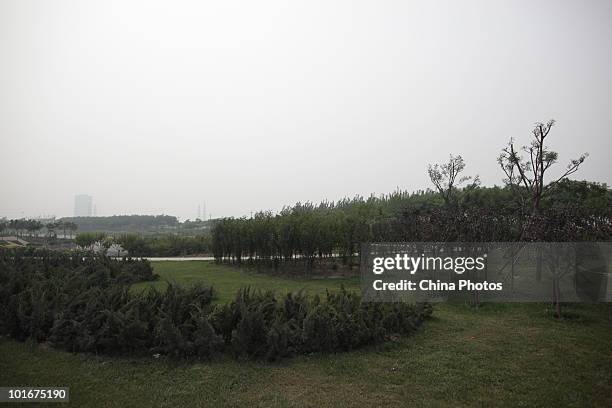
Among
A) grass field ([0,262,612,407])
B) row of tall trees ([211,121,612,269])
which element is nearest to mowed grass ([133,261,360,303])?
row of tall trees ([211,121,612,269])

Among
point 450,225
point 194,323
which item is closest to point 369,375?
point 194,323

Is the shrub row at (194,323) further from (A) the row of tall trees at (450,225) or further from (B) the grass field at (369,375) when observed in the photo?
(A) the row of tall trees at (450,225)

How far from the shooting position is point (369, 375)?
5.07 meters

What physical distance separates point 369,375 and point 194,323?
10.3 ft

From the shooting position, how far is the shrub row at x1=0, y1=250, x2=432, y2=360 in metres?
5.64

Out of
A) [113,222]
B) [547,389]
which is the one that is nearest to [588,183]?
[547,389]

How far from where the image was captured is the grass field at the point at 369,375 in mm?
4387

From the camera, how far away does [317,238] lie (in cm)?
1728

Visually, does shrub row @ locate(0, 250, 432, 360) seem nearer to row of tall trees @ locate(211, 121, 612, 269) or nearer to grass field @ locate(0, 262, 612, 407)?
grass field @ locate(0, 262, 612, 407)

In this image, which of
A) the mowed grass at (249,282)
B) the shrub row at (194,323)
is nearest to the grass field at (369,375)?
the shrub row at (194,323)

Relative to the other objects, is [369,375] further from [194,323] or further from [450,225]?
[450,225]

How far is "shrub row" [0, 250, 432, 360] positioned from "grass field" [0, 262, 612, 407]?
8.5 inches

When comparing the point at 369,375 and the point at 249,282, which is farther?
the point at 249,282

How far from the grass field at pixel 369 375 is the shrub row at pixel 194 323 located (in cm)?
22
